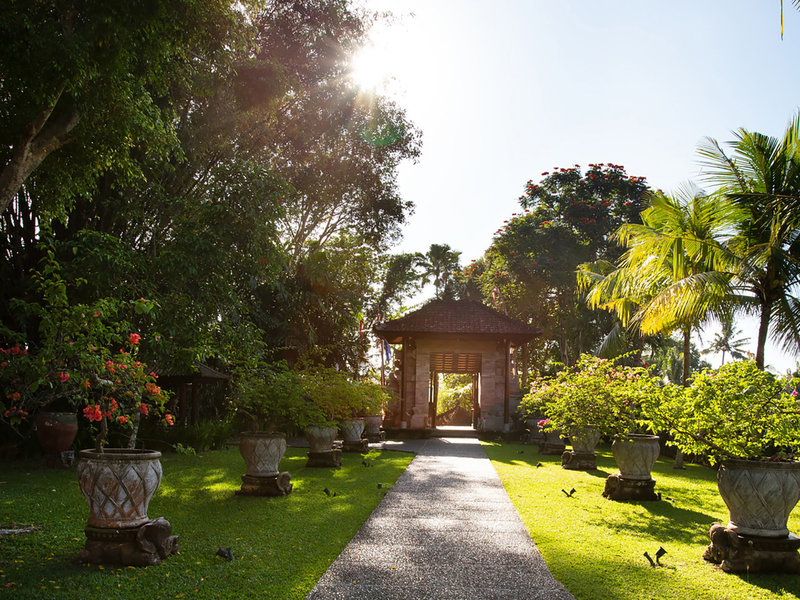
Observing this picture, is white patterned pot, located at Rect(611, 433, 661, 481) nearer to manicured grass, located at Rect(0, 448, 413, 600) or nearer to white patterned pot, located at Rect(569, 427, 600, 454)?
manicured grass, located at Rect(0, 448, 413, 600)

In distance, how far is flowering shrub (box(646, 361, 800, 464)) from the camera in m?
5.27

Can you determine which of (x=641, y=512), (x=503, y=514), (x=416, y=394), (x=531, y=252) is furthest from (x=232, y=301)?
(x=531, y=252)

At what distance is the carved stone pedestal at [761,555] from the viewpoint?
491 centimetres

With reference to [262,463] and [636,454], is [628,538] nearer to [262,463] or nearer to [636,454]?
[636,454]

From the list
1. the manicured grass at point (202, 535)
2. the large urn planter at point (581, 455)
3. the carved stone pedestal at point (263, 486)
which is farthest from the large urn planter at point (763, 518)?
the large urn planter at point (581, 455)

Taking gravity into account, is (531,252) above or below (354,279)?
above

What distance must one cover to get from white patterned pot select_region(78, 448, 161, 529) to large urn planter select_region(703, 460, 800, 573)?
488 cm

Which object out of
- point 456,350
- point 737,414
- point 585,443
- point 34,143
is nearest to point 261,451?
point 34,143

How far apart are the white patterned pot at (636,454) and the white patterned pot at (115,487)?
6355 millimetres

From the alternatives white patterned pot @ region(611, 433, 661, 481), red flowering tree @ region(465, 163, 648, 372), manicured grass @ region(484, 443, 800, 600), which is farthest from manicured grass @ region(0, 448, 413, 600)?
red flowering tree @ region(465, 163, 648, 372)

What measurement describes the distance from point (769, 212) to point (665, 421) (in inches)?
210

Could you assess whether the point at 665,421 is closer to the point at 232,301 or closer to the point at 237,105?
the point at 232,301

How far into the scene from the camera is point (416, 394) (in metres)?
20.6

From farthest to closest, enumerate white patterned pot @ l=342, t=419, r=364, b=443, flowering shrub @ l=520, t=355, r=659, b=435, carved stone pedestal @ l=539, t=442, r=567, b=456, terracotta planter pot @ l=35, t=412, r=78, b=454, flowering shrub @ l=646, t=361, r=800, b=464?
carved stone pedestal @ l=539, t=442, r=567, b=456 < white patterned pot @ l=342, t=419, r=364, b=443 < terracotta planter pot @ l=35, t=412, r=78, b=454 < flowering shrub @ l=520, t=355, r=659, b=435 < flowering shrub @ l=646, t=361, r=800, b=464
